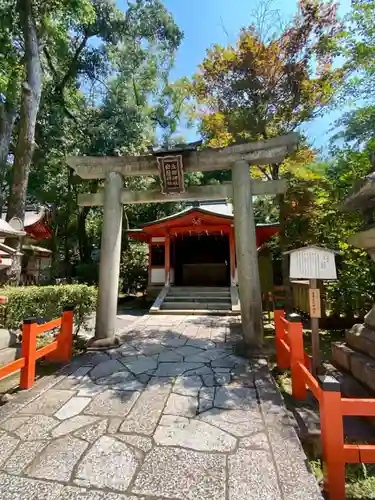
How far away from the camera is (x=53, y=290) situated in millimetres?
5355

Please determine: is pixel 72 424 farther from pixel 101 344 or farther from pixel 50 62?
pixel 50 62

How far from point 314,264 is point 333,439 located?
227 cm

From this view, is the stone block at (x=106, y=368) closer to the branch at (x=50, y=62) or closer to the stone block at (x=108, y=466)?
the stone block at (x=108, y=466)

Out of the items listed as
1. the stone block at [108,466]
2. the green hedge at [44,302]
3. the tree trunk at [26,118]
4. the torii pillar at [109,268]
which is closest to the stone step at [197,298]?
the green hedge at [44,302]

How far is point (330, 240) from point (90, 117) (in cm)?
1536

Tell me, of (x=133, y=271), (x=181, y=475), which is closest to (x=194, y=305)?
(x=133, y=271)

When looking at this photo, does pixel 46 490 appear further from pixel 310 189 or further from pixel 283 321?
pixel 310 189

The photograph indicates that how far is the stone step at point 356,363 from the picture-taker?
3098mm

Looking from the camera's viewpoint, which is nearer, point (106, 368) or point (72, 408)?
point (72, 408)

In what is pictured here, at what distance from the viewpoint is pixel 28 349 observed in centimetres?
349

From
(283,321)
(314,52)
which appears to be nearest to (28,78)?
(314,52)

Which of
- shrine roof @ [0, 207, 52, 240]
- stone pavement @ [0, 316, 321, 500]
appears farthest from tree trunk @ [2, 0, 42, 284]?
shrine roof @ [0, 207, 52, 240]

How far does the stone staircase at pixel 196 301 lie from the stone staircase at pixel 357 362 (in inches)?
197

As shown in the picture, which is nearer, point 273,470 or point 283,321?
point 273,470
